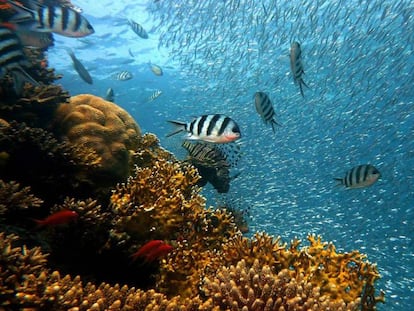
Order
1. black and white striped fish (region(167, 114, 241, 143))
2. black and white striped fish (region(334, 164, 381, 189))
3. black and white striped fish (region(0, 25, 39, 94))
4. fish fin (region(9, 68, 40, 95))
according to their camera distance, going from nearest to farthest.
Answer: black and white striped fish (region(167, 114, 241, 143)) < black and white striped fish (region(0, 25, 39, 94)) < fish fin (region(9, 68, 40, 95)) < black and white striped fish (region(334, 164, 381, 189))

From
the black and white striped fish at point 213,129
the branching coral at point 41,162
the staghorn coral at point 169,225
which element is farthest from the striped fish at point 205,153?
the black and white striped fish at point 213,129

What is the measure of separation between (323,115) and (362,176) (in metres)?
15.0

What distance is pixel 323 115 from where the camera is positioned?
2031 cm

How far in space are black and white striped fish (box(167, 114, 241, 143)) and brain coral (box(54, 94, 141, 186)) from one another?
2.09 m

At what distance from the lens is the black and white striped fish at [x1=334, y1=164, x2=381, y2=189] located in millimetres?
6095

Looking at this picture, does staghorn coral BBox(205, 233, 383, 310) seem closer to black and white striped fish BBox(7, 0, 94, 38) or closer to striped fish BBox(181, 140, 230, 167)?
striped fish BBox(181, 140, 230, 167)

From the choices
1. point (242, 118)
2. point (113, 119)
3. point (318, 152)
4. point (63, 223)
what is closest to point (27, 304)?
point (63, 223)

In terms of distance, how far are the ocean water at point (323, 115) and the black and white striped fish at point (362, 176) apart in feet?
14.1

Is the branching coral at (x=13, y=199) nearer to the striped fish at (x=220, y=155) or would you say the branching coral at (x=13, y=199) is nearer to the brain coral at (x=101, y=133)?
the brain coral at (x=101, y=133)

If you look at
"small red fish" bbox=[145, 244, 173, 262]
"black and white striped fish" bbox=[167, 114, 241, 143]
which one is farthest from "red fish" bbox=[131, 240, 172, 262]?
"black and white striped fish" bbox=[167, 114, 241, 143]

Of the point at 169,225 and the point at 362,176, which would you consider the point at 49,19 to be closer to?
the point at 169,225

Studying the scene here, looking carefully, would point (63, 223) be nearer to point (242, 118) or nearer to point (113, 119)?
point (113, 119)

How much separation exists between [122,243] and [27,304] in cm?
162

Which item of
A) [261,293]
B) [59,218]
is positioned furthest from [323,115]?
[59,218]
